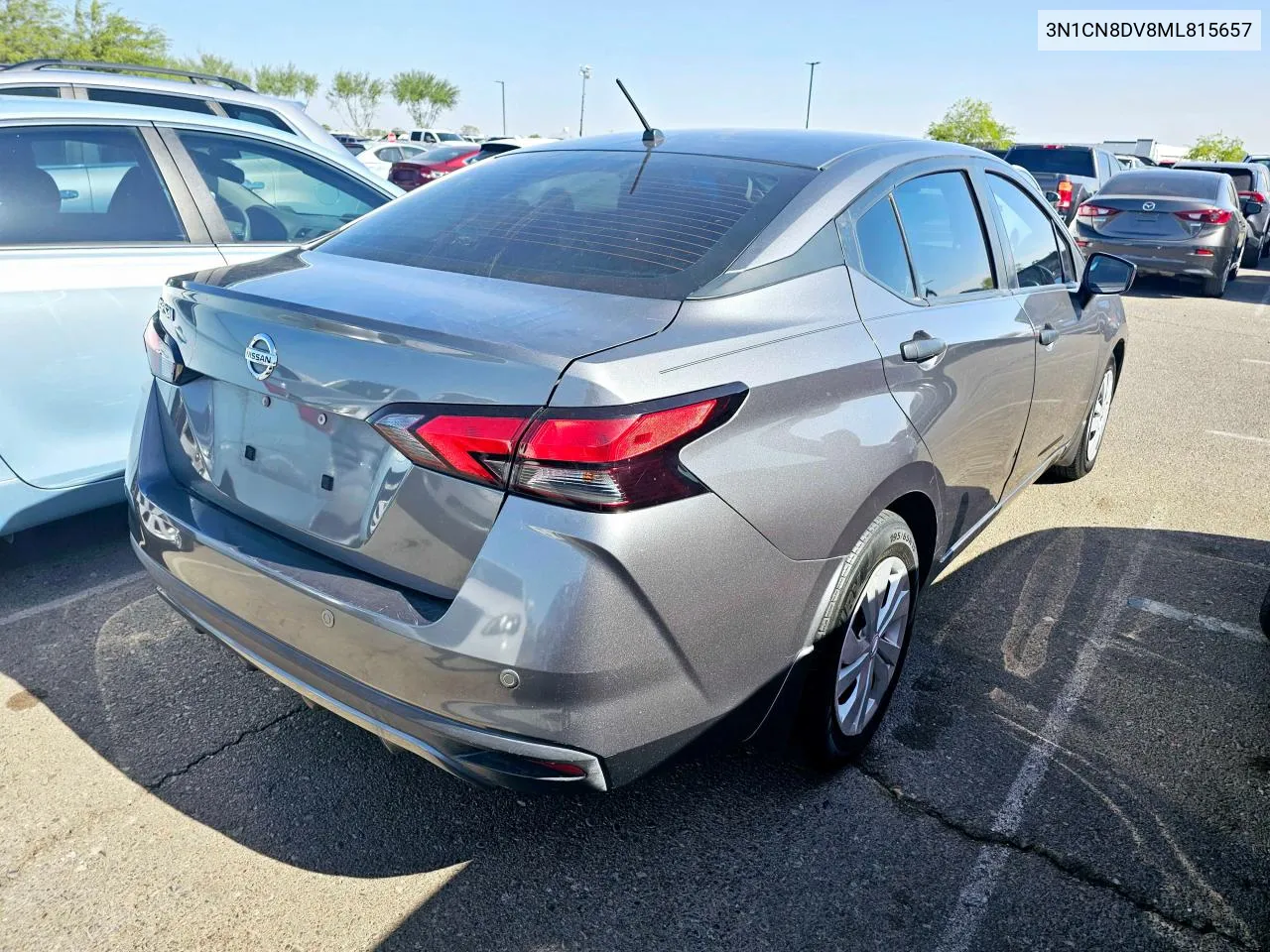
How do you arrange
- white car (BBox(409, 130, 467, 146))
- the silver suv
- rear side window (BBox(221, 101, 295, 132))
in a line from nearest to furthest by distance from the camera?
the silver suv → rear side window (BBox(221, 101, 295, 132)) → white car (BBox(409, 130, 467, 146))

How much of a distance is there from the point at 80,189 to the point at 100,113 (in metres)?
0.32

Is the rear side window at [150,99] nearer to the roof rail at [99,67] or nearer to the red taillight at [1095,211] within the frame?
the roof rail at [99,67]

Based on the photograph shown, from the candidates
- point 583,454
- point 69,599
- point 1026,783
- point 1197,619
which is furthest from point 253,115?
point 1197,619

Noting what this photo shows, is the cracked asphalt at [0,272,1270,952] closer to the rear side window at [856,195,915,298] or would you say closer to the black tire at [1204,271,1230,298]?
the rear side window at [856,195,915,298]

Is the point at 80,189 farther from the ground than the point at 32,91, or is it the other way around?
the point at 32,91

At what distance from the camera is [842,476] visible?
2.30 m

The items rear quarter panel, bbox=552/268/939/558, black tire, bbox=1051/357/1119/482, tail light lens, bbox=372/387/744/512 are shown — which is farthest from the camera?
black tire, bbox=1051/357/1119/482

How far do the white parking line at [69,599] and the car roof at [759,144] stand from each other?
88.3 inches

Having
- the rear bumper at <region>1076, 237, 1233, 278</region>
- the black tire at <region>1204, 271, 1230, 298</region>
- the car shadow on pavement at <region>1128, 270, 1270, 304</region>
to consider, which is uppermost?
the rear bumper at <region>1076, 237, 1233, 278</region>

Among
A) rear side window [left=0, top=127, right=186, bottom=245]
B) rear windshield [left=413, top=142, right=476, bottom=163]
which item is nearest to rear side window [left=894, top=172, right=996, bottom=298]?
rear side window [left=0, top=127, right=186, bottom=245]

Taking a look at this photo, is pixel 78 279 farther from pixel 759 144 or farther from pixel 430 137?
pixel 430 137

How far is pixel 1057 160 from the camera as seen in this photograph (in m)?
16.3

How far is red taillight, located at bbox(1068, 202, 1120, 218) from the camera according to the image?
12.3 metres

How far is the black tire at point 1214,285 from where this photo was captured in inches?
491
